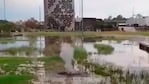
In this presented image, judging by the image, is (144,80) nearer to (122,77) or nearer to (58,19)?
(122,77)

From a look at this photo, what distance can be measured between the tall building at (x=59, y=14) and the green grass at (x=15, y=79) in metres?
78.2

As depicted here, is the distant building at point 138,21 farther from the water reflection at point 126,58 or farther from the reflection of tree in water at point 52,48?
the water reflection at point 126,58

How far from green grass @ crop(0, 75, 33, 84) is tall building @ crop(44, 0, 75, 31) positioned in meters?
78.2

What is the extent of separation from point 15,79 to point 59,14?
85.2m

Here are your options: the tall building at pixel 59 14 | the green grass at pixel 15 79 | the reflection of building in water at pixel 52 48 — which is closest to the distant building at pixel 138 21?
the tall building at pixel 59 14

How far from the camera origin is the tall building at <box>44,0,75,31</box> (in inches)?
3765

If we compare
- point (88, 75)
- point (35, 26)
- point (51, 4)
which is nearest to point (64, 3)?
point (51, 4)

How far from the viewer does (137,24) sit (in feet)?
353

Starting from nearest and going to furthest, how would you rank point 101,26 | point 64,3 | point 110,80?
1. point 110,80
2. point 101,26
3. point 64,3

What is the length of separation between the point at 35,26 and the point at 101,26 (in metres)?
19.9

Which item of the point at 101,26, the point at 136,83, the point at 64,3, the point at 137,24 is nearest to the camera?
the point at 136,83

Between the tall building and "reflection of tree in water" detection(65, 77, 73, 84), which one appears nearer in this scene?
"reflection of tree in water" detection(65, 77, 73, 84)

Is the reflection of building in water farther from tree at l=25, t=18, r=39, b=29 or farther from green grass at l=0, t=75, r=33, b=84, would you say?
tree at l=25, t=18, r=39, b=29

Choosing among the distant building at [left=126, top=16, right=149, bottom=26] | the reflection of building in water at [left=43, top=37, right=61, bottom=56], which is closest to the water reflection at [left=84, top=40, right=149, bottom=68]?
the reflection of building in water at [left=43, top=37, right=61, bottom=56]
